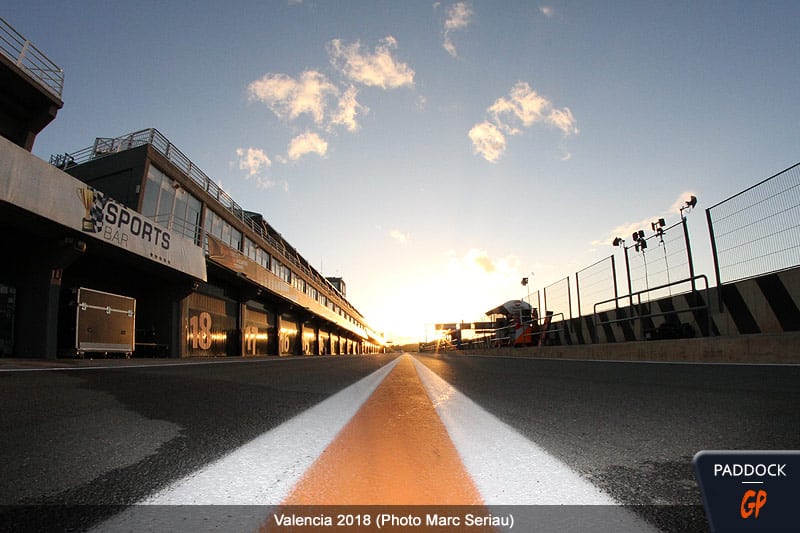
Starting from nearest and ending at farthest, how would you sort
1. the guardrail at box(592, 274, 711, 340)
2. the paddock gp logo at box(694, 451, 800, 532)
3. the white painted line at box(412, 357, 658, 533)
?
the paddock gp logo at box(694, 451, 800, 532) < the white painted line at box(412, 357, 658, 533) < the guardrail at box(592, 274, 711, 340)

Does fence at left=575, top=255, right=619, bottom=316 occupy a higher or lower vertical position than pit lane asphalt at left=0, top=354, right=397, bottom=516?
higher

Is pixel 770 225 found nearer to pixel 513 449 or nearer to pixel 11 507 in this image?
pixel 513 449

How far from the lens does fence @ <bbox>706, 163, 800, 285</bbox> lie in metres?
6.83

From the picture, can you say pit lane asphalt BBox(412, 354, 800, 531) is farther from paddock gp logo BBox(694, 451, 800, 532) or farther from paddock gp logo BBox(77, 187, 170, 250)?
paddock gp logo BBox(77, 187, 170, 250)

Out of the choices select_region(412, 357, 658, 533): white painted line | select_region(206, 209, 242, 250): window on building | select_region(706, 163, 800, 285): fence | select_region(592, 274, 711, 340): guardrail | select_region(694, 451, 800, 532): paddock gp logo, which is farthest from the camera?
select_region(206, 209, 242, 250): window on building

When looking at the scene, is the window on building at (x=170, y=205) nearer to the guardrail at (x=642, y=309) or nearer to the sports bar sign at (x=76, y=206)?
the sports bar sign at (x=76, y=206)

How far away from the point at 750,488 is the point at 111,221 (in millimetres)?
17188

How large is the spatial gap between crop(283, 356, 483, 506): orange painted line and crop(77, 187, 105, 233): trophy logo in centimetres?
1483

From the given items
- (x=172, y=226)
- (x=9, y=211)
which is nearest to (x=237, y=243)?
(x=172, y=226)

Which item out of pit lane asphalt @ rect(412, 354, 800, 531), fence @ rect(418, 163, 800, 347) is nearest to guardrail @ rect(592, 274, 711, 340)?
fence @ rect(418, 163, 800, 347)

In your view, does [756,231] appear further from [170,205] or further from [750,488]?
[170,205]

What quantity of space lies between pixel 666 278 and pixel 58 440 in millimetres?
11848

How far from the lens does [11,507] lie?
0.99 metres

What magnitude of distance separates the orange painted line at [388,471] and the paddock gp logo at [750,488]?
1.66 ft
